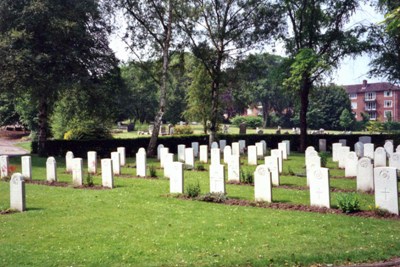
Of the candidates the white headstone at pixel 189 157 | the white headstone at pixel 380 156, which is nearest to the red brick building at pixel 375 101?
the white headstone at pixel 380 156

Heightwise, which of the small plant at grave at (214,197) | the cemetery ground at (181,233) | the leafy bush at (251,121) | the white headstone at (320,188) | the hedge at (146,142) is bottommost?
the cemetery ground at (181,233)

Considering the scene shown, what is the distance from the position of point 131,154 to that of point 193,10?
1152cm

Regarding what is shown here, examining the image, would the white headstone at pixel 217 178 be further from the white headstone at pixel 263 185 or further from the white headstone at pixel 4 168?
the white headstone at pixel 4 168

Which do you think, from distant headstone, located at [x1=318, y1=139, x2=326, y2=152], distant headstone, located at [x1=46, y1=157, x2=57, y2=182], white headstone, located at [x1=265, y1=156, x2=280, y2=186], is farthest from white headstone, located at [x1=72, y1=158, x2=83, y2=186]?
distant headstone, located at [x1=318, y1=139, x2=326, y2=152]

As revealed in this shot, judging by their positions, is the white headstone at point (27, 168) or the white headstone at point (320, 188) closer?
the white headstone at point (320, 188)

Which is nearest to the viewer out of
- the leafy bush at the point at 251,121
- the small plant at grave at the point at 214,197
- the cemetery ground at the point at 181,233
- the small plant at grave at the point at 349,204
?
the cemetery ground at the point at 181,233

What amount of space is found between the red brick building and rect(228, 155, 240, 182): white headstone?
86264mm

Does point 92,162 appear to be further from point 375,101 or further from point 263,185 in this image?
point 375,101

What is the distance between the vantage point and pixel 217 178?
13.6 meters

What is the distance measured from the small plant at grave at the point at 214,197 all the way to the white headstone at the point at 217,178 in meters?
0.54

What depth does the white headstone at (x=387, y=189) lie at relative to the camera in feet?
34.4

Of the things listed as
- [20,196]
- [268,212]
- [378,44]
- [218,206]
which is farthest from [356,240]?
[378,44]

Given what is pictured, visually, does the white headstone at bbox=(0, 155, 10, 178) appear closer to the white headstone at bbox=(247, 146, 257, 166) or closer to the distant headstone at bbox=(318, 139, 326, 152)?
the white headstone at bbox=(247, 146, 257, 166)

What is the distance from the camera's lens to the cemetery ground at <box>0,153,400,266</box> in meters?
7.34
